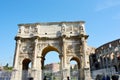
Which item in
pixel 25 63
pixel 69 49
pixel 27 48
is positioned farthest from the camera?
pixel 25 63

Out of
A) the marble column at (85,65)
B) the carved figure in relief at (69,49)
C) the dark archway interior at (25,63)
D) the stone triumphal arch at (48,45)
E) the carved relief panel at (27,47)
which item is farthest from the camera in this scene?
the dark archway interior at (25,63)

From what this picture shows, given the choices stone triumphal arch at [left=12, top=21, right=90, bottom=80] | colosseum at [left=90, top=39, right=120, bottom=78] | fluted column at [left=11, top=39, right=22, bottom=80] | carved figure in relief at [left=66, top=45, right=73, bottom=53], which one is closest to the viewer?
fluted column at [left=11, top=39, right=22, bottom=80]

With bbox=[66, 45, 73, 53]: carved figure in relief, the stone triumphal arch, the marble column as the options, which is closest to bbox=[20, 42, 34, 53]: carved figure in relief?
the stone triumphal arch

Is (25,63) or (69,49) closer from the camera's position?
(69,49)

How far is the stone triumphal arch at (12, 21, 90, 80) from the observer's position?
2162 centimetres

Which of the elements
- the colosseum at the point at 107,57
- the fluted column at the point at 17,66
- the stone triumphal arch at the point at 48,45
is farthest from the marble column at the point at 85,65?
the colosseum at the point at 107,57

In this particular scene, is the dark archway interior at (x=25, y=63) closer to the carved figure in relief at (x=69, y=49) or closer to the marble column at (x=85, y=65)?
the carved figure in relief at (x=69, y=49)

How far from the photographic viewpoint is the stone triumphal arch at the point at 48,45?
2162 cm

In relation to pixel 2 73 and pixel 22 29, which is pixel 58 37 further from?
pixel 2 73

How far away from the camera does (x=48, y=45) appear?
75.3ft

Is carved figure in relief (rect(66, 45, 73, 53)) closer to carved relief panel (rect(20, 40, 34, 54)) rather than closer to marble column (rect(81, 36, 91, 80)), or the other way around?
marble column (rect(81, 36, 91, 80))

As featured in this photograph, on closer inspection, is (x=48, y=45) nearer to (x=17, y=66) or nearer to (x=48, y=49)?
(x=48, y=49)

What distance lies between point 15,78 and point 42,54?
4558 millimetres

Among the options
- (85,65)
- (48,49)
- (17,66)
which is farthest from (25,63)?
(85,65)
